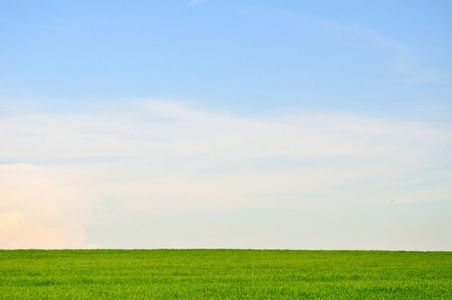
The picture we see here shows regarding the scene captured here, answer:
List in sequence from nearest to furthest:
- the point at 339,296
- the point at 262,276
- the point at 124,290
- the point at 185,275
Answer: the point at 339,296 → the point at 124,290 → the point at 262,276 → the point at 185,275

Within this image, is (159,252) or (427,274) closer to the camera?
(427,274)

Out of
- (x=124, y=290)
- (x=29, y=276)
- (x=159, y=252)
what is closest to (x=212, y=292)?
(x=124, y=290)

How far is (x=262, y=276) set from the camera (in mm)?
18062

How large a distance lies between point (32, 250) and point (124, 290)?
23.0 metres

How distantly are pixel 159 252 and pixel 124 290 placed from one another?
778 inches

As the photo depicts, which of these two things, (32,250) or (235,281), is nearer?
(235,281)

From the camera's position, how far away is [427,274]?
1952 centimetres

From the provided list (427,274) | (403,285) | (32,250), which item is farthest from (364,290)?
(32,250)

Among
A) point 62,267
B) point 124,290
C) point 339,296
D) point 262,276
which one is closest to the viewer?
point 339,296

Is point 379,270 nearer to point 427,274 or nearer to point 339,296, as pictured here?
point 427,274

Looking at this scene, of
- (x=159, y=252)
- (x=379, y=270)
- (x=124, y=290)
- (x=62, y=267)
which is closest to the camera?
(x=124, y=290)

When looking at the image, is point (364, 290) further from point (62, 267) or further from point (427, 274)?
point (62, 267)

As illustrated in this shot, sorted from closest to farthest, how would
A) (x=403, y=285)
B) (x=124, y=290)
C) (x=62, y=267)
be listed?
(x=124, y=290)
(x=403, y=285)
(x=62, y=267)

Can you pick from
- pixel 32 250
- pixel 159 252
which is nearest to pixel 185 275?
pixel 159 252
